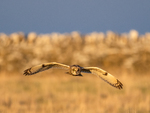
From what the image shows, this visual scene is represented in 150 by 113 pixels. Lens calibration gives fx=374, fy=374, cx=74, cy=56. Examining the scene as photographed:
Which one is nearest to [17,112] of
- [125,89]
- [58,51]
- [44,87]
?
[44,87]

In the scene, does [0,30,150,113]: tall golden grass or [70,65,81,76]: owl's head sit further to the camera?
[0,30,150,113]: tall golden grass

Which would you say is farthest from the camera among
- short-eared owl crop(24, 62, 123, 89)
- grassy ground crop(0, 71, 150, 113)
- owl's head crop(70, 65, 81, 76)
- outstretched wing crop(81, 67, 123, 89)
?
grassy ground crop(0, 71, 150, 113)

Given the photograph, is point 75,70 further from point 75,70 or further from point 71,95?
point 71,95

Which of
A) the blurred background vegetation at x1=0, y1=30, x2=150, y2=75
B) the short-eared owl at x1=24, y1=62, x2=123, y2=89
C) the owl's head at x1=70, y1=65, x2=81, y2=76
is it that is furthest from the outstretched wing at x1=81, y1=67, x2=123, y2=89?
the blurred background vegetation at x1=0, y1=30, x2=150, y2=75

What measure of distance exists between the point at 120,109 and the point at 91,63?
8.96 metres

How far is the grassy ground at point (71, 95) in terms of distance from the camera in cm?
1216

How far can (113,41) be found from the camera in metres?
24.5

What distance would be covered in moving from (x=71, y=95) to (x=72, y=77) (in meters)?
4.58

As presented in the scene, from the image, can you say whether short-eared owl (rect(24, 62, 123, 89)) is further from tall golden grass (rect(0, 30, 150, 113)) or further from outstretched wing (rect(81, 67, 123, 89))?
tall golden grass (rect(0, 30, 150, 113))

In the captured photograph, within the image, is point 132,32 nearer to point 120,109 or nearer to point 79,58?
point 79,58

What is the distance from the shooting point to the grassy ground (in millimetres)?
12164

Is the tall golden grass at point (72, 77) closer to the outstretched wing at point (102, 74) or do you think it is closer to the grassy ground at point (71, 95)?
the grassy ground at point (71, 95)

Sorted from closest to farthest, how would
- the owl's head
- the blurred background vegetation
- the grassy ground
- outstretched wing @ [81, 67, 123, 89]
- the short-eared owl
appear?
the owl's head
the short-eared owl
outstretched wing @ [81, 67, 123, 89]
the grassy ground
the blurred background vegetation

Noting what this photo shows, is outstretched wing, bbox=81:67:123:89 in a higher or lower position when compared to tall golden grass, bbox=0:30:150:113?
lower
